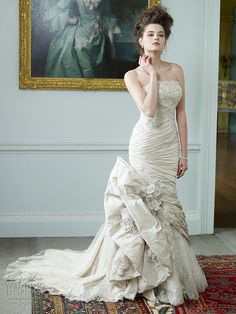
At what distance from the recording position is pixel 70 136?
21.4ft

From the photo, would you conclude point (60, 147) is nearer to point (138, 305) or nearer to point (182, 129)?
point (182, 129)

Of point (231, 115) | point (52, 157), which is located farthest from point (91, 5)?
point (231, 115)

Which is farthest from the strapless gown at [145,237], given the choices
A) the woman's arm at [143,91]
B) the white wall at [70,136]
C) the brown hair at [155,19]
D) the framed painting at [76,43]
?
the framed painting at [76,43]

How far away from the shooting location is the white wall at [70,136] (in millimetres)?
6430

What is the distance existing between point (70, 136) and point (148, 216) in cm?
215

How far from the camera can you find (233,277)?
5.14 m

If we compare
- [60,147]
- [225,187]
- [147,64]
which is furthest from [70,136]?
[225,187]

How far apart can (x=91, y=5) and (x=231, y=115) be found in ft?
48.3

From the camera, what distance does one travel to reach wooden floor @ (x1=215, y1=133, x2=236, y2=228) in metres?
7.51

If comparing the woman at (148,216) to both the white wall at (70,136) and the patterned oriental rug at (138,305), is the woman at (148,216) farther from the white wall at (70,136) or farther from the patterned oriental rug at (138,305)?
the white wall at (70,136)

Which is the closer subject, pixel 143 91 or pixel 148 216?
pixel 148 216

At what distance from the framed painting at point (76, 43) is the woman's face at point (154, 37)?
5.53ft

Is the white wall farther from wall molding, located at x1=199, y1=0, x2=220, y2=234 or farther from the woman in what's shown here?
the woman

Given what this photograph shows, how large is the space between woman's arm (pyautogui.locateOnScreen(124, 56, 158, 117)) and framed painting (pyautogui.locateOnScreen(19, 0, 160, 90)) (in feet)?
5.45
